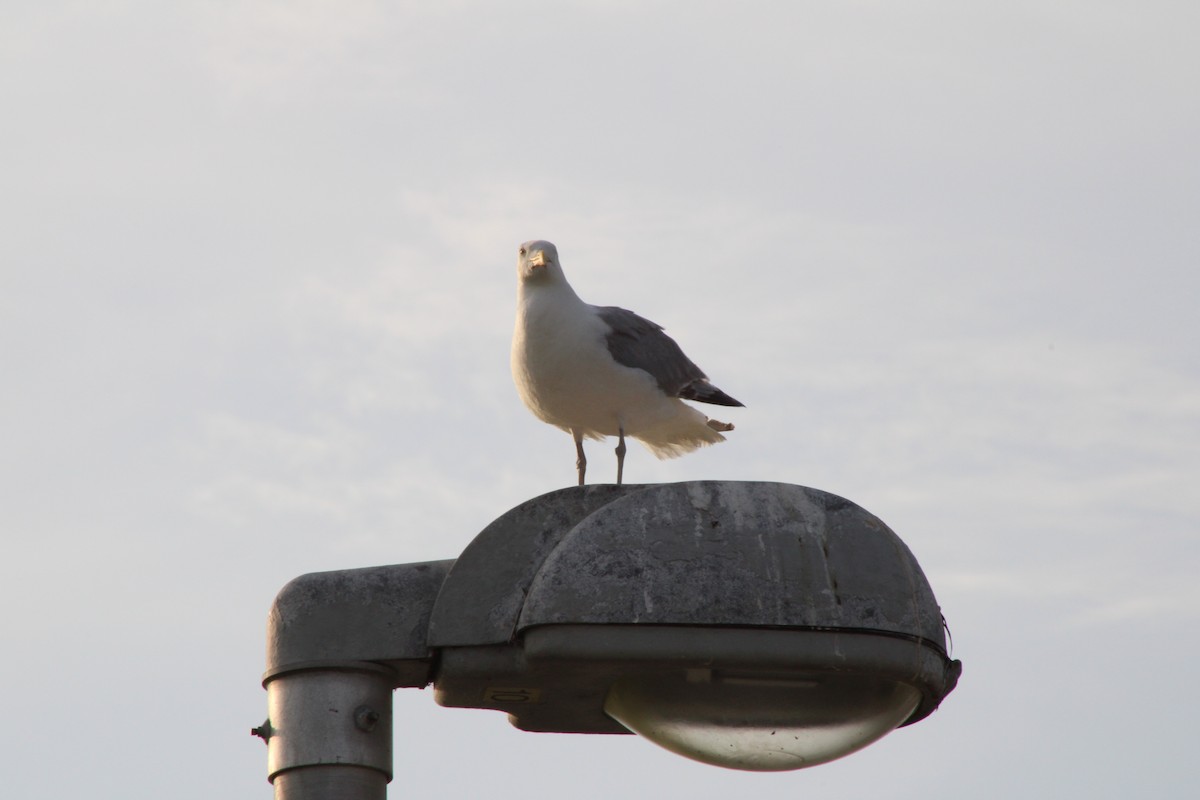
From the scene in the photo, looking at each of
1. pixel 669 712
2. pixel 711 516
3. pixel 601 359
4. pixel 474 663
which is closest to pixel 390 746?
pixel 474 663

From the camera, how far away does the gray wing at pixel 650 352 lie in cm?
920

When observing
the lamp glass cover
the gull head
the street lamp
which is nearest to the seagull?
the gull head

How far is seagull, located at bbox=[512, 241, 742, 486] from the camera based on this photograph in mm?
8656

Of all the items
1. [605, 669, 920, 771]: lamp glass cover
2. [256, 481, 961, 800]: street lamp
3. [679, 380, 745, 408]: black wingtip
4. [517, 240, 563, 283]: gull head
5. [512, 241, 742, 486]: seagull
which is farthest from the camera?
[679, 380, 745, 408]: black wingtip

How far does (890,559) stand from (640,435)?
603 centimetres

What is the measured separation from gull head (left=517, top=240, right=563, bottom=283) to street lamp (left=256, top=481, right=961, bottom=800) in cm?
463

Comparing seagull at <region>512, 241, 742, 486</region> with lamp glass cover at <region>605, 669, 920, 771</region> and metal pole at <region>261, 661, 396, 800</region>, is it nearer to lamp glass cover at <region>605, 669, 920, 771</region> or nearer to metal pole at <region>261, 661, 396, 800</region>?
metal pole at <region>261, 661, 396, 800</region>

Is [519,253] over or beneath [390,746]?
over

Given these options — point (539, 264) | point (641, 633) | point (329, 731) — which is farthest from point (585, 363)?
point (641, 633)

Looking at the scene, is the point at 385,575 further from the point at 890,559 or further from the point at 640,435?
the point at 640,435

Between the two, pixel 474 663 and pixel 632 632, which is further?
pixel 474 663

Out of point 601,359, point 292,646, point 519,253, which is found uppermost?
point 519,253

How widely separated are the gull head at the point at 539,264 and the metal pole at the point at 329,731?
4.78 m

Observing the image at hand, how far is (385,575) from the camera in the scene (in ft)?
14.7
